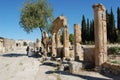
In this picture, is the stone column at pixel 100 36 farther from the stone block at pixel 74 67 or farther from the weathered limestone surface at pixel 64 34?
the weathered limestone surface at pixel 64 34

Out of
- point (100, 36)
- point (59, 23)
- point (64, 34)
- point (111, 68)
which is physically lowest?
point (111, 68)

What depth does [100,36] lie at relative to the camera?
47.1 feet

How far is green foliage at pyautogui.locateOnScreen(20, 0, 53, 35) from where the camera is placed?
105 ft

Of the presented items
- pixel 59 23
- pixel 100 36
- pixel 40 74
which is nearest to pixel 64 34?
pixel 59 23

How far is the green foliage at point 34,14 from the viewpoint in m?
31.9

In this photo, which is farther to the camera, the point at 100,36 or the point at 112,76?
the point at 100,36

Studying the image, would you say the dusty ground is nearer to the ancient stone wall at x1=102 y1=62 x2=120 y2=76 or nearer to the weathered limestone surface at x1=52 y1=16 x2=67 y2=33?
the ancient stone wall at x1=102 y1=62 x2=120 y2=76

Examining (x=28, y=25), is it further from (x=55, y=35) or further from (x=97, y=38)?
(x=97, y=38)

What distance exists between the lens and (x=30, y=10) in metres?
32.2

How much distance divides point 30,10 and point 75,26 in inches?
496

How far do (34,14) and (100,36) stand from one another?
19.1 metres

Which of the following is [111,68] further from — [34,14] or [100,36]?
[34,14]

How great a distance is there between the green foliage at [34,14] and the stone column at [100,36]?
18.0 metres

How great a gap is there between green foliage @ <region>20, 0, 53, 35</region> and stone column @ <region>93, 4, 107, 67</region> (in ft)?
59.2
